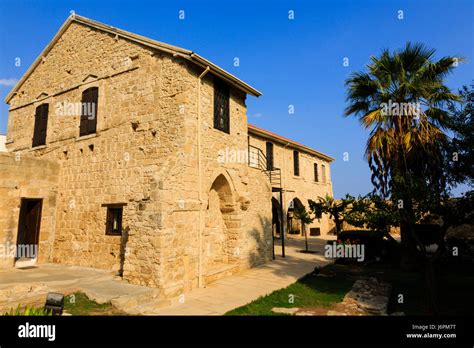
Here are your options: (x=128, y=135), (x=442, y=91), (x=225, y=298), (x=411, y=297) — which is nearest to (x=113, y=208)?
(x=128, y=135)

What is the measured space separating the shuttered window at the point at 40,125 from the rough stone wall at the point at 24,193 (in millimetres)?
2136

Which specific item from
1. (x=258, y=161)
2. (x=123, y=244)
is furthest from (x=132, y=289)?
(x=258, y=161)

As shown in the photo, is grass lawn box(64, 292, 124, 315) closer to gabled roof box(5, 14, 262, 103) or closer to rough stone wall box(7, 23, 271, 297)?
rough stone wall box(7, 23, 271, 297)

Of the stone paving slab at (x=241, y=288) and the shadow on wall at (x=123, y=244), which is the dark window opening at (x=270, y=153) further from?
the shadow on wall at (x=123, y=244)

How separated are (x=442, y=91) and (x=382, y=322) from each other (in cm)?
910

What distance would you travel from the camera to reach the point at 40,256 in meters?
10.3

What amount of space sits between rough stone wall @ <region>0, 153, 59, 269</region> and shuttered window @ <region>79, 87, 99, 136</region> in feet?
6.56

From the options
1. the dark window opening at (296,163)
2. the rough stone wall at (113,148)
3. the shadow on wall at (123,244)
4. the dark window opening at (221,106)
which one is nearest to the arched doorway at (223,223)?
the dark window opening at (221,106)

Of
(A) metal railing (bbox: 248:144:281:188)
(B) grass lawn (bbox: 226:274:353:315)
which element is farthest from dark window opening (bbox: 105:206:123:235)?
(A) metal railing (bbox: 248:144:281:188)

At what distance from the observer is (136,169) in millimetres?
8977

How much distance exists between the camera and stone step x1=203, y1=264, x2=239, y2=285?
880cm

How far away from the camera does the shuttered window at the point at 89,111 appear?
1049cm

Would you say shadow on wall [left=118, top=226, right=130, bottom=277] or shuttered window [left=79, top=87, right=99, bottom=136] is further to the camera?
shuttered window [left=79, top=87, right=99, bottom=136]

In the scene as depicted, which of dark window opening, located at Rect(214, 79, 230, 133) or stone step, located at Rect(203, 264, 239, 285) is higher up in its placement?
dark window opening, located at Rect(214, 79, 230, 133)
